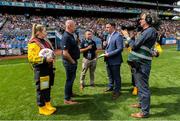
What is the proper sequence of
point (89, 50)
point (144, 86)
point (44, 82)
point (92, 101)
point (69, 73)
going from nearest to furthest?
1. point (144, 86)
2. point (44, 82)
3. point (69, 73)
4. point (92, 101)
5. point (89, 50)

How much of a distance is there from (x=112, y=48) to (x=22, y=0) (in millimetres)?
36774

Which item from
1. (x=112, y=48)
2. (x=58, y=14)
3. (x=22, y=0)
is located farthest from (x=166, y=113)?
(x=58, y=14)

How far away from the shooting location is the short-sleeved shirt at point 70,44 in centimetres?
694

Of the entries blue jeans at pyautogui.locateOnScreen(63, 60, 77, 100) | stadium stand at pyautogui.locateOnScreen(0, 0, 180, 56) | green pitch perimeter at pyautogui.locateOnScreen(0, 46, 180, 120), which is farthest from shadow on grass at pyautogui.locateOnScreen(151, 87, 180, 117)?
stadium stand at pyautogui.locateOnScreen(0, 0, 180, 56)

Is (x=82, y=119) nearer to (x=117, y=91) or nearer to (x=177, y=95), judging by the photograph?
(x=117, y=91)

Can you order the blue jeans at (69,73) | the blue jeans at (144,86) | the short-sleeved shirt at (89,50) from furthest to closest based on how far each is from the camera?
1. the short-sleeved shirt at (89,50)
2. the blue jeans at (69,73)
3. the blue jeans at (144,86)

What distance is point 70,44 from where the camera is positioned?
702 cm

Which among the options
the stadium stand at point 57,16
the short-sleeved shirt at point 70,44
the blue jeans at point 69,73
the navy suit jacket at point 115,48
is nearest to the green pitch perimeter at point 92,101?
the blue jeans at point 69,73

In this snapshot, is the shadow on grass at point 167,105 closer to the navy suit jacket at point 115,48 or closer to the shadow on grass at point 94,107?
the shadow on grass at point 94,107

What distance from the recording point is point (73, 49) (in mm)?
7152

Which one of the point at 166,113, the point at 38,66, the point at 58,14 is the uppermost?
→ the point at 58,14

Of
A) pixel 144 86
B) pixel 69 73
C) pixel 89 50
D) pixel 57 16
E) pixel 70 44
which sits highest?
pixel 57 16

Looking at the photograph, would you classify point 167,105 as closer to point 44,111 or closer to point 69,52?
point 69,52

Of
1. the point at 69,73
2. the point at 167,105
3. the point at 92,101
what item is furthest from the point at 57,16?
the point at 167,105
